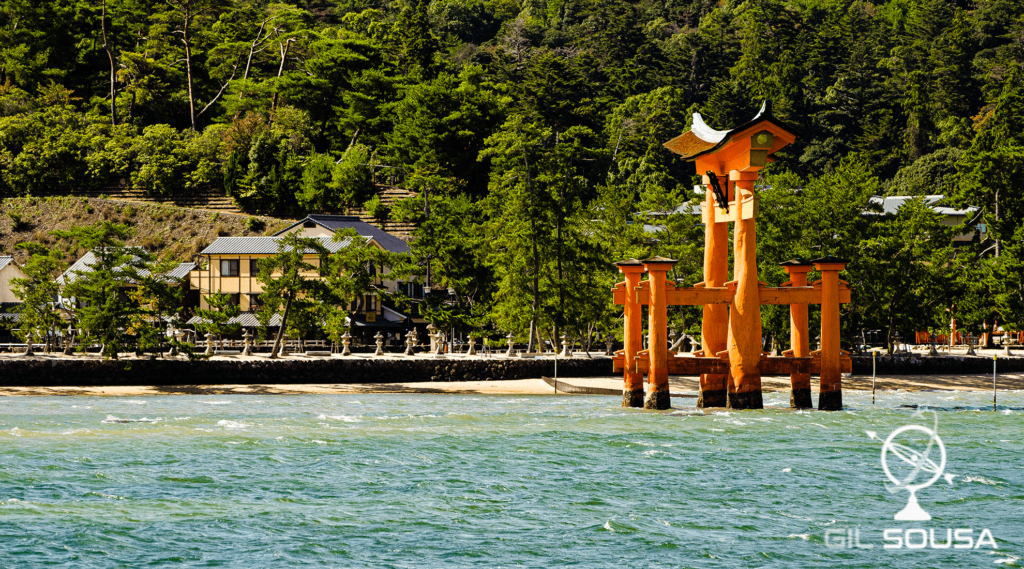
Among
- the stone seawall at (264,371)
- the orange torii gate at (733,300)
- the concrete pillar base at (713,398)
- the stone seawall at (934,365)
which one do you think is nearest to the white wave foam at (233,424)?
the orange torii gate at (733,300)

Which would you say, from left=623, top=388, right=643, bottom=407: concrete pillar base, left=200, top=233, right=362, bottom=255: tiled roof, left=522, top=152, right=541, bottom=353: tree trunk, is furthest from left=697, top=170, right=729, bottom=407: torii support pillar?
left=200, top=233, right=362, bottom=255: tiled roof

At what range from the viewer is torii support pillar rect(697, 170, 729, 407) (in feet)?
106

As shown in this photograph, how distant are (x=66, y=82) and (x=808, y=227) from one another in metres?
72.7

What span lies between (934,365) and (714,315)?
81.3 ft

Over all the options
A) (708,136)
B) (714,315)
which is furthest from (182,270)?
(708,136)

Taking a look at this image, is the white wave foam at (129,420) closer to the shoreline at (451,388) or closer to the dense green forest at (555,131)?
the shoreline at (451,388)

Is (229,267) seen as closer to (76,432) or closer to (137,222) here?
(137,222)

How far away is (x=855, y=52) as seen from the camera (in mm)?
113812

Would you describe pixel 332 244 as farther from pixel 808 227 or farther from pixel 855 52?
pixel 855 52

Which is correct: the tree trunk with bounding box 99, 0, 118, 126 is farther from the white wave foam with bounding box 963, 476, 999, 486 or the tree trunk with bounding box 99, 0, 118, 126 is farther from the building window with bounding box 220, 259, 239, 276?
the white wave foam with bounding box 963, 476, 999, 486

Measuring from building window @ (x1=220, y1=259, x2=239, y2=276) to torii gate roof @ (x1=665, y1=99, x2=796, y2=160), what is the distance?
37.4 metres

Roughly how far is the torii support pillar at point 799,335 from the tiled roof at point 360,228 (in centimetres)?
3472

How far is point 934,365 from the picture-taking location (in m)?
52.1

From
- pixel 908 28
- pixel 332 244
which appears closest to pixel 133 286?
pixel 332 244
